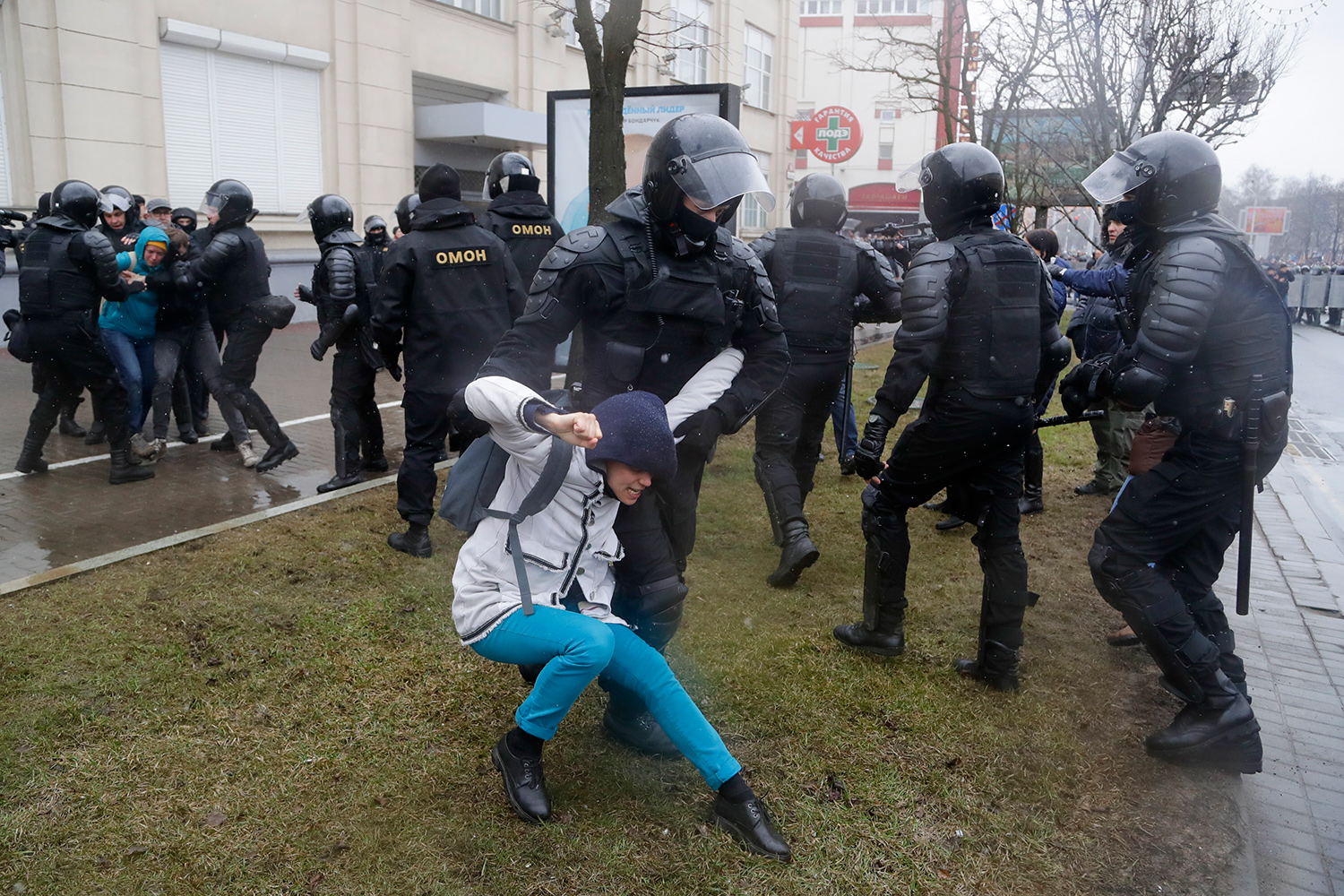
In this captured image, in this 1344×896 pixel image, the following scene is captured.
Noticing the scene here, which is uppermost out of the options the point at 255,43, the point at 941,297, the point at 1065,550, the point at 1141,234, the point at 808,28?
the point at 808,28

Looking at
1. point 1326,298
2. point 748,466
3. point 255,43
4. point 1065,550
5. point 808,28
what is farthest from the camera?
point 808,28

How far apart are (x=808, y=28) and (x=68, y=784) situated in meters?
69.1

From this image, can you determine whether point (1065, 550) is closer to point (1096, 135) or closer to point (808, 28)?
point (1096, 135)

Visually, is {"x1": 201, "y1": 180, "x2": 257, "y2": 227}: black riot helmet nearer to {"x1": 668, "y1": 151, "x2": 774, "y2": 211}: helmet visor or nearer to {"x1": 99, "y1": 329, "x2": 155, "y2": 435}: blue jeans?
{"x1": 99, "y1": 329, "x2": 155, "y2": 435}: blue jeans

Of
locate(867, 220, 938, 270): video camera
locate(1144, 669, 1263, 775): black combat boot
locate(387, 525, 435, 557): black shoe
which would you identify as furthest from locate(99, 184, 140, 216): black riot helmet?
locate(1144, 669, 1263, 775): black combat boot

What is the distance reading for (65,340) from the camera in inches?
267

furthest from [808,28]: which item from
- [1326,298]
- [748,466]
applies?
[748,466]

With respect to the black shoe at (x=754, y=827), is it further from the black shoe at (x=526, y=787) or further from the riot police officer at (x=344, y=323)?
the riot police officer at (x=344, y=323)

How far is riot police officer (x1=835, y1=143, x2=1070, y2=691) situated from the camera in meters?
4.10

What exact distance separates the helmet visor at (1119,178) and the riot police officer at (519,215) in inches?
159

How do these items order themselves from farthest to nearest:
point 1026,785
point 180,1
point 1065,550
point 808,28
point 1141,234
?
point 808,28 → point 180,1 → point 1065,550 → point 1141,234 → point 1026,785

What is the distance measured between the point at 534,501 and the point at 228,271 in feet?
18.3

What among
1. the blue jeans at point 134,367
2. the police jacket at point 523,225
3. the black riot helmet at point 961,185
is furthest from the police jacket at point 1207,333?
the blue jeans at point 134,367

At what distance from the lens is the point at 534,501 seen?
2959 millimetres
